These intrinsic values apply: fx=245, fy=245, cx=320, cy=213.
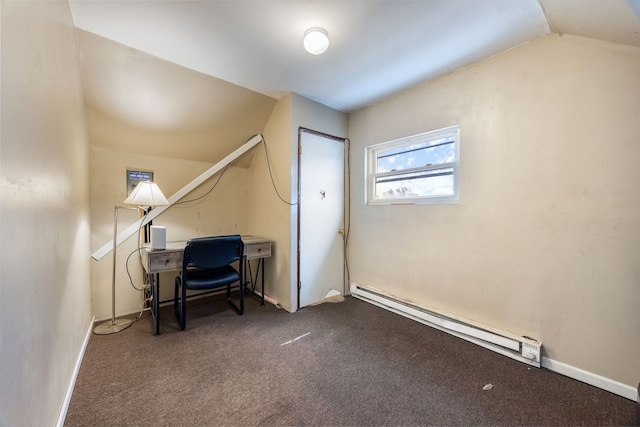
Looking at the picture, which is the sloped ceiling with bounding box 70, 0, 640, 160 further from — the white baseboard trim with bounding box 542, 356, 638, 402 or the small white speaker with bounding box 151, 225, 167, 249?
the white baseboard trim with bounding box 542, 356, 638, 402

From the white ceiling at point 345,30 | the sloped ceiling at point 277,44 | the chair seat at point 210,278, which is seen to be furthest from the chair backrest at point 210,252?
the white ceiling at point 345,30

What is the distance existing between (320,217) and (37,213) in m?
2.19

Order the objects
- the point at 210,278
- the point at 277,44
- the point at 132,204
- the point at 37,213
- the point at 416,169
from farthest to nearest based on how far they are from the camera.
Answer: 1. the point at 416,169
2. the point at 210,278
3. the point at 132,204
4. the point at 277,44
5. the point at 37,213

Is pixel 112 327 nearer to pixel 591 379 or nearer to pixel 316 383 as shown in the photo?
pixel 316 383

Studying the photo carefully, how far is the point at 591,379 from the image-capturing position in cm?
155

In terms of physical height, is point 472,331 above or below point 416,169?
below

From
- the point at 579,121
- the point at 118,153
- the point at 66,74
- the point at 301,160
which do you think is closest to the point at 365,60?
the point at 301,160

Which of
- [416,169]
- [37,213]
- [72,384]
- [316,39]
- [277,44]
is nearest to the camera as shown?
[37,213]

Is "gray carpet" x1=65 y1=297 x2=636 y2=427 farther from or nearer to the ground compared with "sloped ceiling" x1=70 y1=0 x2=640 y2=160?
nearer to the ground

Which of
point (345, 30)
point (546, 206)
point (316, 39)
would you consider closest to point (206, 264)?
point (316, 39)

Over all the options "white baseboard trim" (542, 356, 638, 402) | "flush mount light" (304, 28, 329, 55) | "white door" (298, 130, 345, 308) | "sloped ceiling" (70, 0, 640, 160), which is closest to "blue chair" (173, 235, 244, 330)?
"white door" (298, 130, 345, 308)

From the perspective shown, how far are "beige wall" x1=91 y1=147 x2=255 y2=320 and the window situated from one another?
179 cm

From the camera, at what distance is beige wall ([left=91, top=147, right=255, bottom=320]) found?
2406 mm

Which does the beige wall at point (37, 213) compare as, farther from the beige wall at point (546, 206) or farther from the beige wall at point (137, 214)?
the beige wall at point (546, 206)
